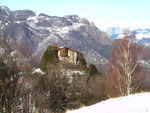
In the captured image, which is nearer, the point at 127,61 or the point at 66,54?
the point at 127,61

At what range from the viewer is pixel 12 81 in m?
31.8

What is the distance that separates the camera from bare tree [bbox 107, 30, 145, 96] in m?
22.0

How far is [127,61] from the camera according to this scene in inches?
867

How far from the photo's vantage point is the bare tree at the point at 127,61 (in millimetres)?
22031

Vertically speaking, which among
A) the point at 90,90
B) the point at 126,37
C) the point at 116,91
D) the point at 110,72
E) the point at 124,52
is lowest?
the point at 90,90

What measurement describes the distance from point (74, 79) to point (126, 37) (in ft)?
85.0

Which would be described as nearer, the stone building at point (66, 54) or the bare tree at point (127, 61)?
the bare tree at point (127, 61)

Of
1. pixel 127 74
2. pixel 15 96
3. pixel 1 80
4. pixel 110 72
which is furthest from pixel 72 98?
pixel 127 74

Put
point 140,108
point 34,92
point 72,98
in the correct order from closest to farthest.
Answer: point 140,108 < point 34,92 < point 72,98

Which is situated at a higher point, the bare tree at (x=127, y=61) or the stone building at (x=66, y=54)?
the bare tree at (x=127, y=61)

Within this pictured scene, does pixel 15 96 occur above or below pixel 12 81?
below

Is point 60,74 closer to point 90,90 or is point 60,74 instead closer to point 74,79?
point 74,79

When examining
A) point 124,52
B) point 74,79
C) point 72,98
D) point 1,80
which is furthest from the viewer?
point 74,79

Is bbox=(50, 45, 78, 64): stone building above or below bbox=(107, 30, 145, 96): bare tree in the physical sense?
below
